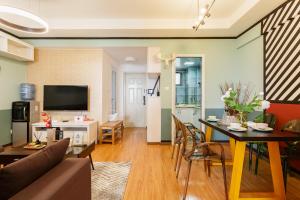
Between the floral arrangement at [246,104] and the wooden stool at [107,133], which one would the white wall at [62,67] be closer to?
the wooden stool at [107,133]

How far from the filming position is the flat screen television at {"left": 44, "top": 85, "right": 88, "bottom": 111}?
4.61 meters

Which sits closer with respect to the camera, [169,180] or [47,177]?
[47,177]

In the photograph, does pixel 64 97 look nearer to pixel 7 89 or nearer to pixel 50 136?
pixel 7 89

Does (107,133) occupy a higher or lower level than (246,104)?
lower

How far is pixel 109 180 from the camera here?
2.58 m

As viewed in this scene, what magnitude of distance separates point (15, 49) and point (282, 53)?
17.4 ft

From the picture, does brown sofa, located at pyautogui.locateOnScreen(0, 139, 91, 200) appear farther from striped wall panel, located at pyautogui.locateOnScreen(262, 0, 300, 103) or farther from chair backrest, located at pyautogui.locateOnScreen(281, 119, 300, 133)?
striped wall panel, located at pyautogui.locateOnScreen(262, 0, 300, 103)

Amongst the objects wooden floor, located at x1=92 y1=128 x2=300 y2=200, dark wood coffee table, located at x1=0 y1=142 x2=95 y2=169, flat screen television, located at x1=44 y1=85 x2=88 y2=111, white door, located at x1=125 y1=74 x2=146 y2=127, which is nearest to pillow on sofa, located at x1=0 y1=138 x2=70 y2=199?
dark wood coffee table, located at x1=0 y1=142 x2=95 y2=169

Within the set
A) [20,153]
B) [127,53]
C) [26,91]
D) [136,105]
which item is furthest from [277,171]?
[136,105]

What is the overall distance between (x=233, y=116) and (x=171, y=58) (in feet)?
7.86

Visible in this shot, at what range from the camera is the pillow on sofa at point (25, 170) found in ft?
3.21

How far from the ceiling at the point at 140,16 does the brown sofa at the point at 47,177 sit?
3.01m

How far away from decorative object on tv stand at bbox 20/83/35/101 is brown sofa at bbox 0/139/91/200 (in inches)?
144

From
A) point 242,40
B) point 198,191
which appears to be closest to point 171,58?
point 242,40
